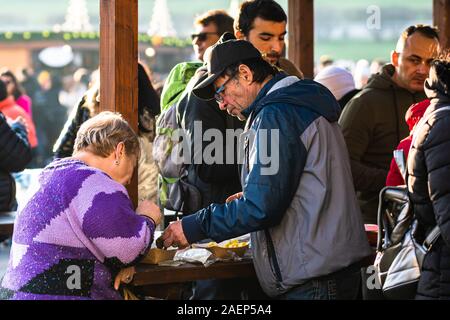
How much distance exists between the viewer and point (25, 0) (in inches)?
638

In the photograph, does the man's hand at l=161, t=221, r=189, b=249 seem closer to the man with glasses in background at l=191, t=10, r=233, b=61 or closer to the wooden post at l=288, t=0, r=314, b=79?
the man with glasses in background at l=191, t=10, r=233, b=61

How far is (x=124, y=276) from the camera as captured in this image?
4055 millimetres

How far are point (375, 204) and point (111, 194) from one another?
2.58 m

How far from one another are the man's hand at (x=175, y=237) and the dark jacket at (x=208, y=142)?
1.02 meters

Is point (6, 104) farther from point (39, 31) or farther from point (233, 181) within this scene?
point (233, 181)

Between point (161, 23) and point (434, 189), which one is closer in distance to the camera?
point (434, 189)

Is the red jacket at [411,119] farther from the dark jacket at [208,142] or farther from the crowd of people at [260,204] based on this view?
the dark jacket at [208,142]

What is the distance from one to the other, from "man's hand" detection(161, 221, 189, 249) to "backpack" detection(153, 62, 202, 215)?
1150 mm

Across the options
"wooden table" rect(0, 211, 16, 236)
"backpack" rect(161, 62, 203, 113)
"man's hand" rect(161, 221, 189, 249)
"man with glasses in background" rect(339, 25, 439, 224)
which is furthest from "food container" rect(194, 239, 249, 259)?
"wooden table" rect(0, 211, 16, 236)

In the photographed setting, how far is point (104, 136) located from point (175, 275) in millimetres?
725

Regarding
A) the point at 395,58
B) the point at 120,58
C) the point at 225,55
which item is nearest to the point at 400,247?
the point at 225,55

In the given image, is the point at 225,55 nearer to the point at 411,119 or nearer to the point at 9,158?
the point at 411,119

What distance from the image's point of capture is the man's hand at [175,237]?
421 centimetres
